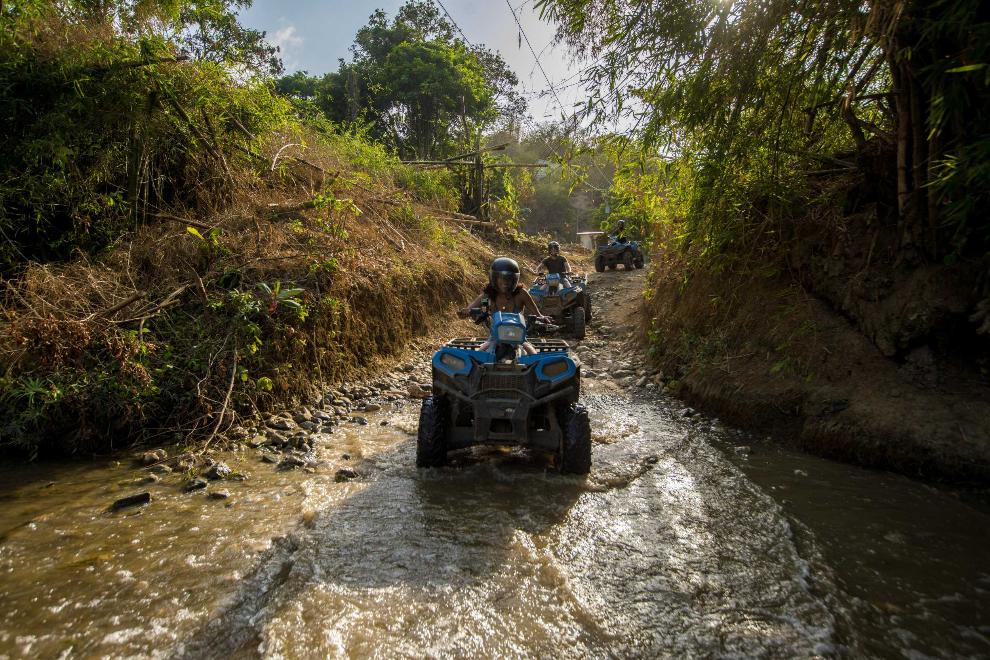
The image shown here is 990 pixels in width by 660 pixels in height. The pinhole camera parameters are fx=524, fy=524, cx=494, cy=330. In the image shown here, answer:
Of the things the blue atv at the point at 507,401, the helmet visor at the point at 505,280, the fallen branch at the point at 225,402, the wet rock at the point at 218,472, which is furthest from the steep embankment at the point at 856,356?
the fallen branch at the point at 225,402

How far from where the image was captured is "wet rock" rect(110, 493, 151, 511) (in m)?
3.59

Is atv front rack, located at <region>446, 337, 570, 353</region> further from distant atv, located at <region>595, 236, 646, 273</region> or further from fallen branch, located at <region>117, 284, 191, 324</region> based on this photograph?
distant atv, located at <region>595, 236, 646, 273</region>

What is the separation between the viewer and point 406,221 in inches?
427

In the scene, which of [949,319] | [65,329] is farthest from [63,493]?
[949,319]

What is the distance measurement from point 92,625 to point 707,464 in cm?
445

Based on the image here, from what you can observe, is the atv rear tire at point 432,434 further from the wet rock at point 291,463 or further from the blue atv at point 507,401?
the wet rock at point 291,463

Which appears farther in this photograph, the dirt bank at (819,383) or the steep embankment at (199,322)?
the steep embankment at (199,322)

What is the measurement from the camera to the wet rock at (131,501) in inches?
141

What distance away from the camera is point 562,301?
10.3 m

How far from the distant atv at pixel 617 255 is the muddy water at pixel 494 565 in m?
14.8

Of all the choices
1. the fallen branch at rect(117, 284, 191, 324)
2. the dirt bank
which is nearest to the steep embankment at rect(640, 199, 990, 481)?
the dirt bank

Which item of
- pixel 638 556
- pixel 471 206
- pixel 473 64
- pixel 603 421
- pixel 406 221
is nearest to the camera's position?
pixel 638 556

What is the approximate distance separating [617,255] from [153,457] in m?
16.5

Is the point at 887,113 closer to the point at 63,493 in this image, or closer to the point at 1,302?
the point at 63,493
